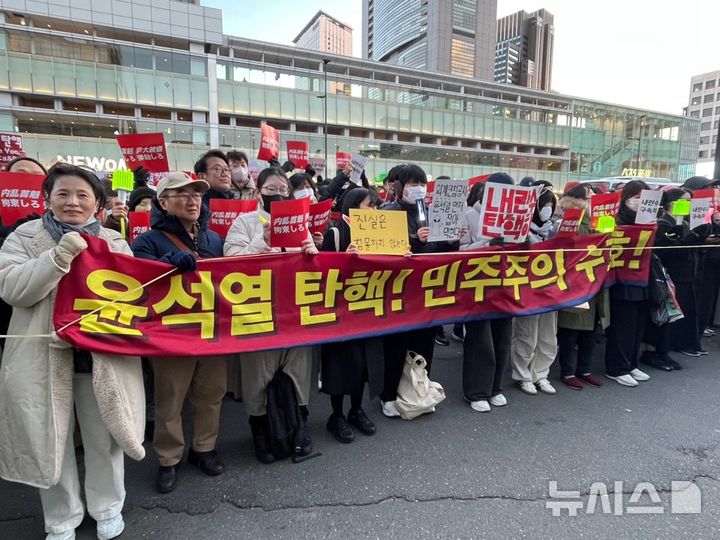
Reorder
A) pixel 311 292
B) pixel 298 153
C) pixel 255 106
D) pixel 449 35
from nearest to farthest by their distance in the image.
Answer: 1. pixel 311 292
2. pixel 298 153
3. pixel 255 106
4. pixel 449 35

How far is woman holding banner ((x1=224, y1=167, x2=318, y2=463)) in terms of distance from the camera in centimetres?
293

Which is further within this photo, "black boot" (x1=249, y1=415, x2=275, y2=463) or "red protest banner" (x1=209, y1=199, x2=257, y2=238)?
"red protest banner" (x1=209, y1=199, x2=257, y2=238)

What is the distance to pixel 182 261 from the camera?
2447 millimetres

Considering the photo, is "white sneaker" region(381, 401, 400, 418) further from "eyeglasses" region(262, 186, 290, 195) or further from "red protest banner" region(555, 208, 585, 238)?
"red protest banner" region(555, 208, 585, 238)

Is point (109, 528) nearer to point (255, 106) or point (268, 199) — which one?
point (268, 199)

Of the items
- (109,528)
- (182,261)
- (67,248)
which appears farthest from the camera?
(182,261)

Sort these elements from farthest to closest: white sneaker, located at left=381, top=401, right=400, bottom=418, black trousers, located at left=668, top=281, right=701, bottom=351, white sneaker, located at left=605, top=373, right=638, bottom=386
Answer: black trousers, located at left=668, top=281, right=701, bottom=351, white sneaker, located at left=605, top=373, right=638, bottom=386, white sneaker, located at left=381, top=401, right=400, bottom=418

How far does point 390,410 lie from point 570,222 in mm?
2545

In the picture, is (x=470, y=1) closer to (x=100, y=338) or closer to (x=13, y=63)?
(x=13, y=63)

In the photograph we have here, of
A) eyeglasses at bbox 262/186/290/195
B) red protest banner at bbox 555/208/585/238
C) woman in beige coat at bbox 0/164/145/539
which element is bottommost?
woman in beige coat at bbox 0/164/145/539

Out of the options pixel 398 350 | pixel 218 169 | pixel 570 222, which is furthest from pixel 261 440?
pixel 570 222

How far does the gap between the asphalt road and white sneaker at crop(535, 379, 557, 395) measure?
190 millimetres

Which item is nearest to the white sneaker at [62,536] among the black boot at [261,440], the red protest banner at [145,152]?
the black boot at [261,440]

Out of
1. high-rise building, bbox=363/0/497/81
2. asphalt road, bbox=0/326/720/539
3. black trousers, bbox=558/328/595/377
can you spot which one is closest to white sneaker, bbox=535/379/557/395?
asphalt road, bbox=0/326/720/539
